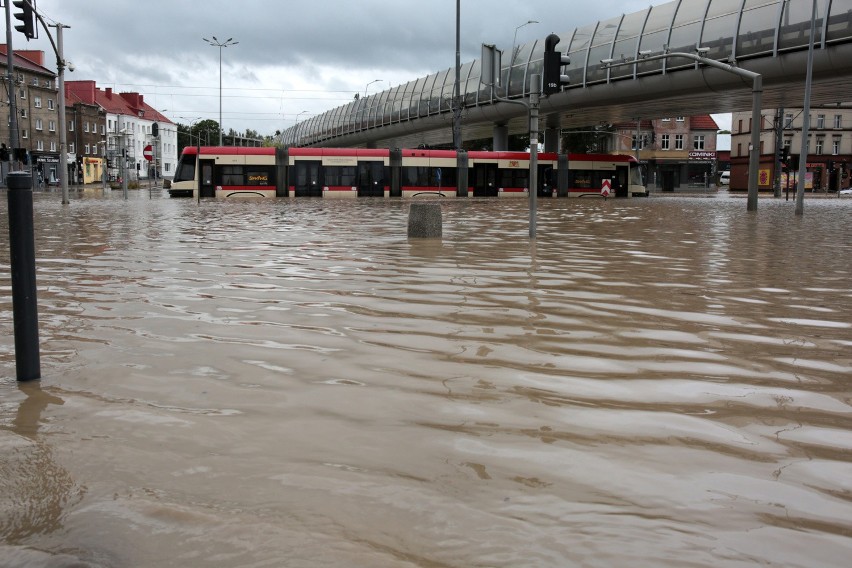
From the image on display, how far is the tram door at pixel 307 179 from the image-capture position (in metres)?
45.0

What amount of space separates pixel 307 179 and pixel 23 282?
1637 inches

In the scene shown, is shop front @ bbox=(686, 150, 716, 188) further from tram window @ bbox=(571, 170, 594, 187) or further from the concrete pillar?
tram window @ bbox=(571, 170, 594, 187)

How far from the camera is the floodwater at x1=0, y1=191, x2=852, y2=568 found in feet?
8.08

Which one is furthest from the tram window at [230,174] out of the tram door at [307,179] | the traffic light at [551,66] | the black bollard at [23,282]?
the black bollard at [23,282]

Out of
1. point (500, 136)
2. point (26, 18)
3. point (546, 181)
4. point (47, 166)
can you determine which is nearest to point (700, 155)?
point (500, 136)

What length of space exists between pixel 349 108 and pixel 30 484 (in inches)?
2918

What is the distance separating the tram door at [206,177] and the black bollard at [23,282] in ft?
134

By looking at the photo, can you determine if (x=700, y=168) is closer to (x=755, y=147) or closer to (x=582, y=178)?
(x=582, y=178)

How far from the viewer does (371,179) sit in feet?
151

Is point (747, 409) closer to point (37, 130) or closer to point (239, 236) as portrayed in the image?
point (239, 236)

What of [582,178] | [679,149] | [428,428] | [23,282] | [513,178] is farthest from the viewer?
[679,149]

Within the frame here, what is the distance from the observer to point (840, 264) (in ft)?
36.3

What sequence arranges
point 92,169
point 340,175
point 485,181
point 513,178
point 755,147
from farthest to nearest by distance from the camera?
1. point 92,169
2. point 513,178
3. point 485,181
4. point 340,175
5. point 755,147

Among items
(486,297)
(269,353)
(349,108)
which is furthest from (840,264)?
(349,108)
